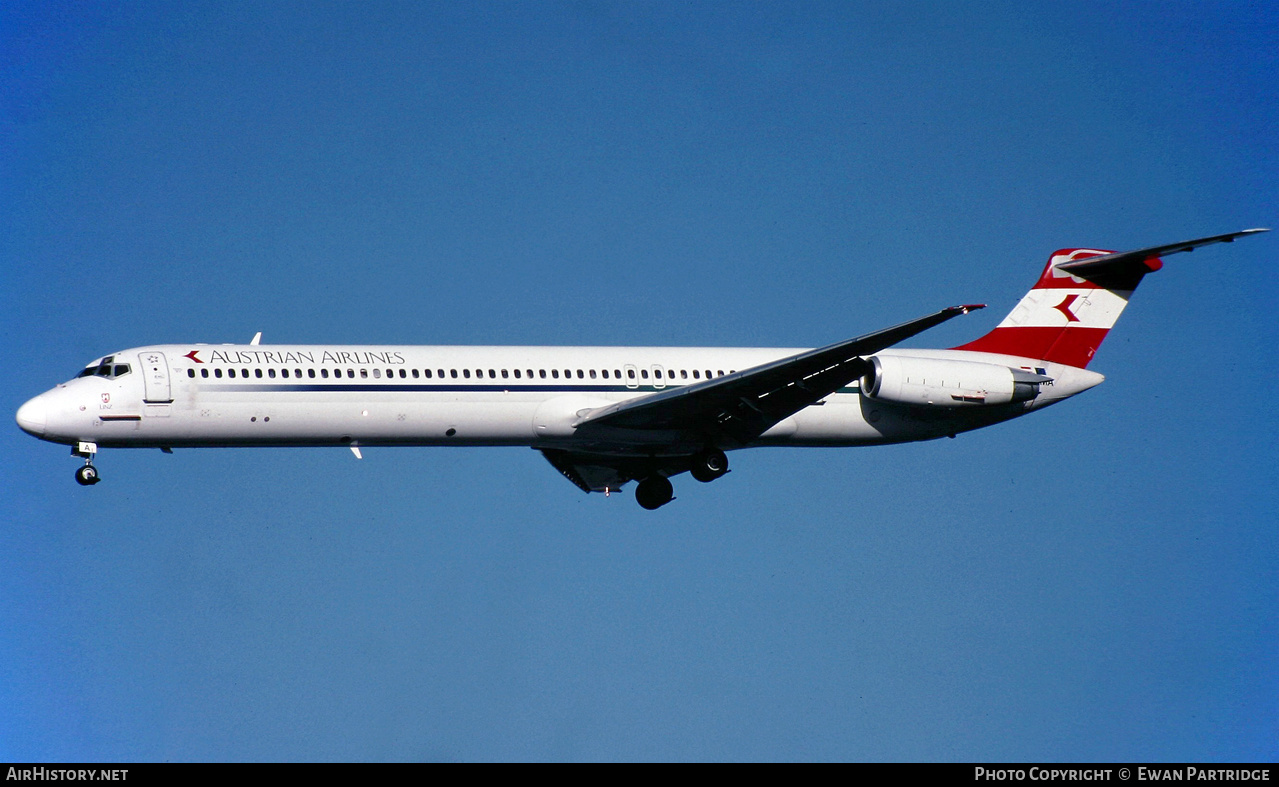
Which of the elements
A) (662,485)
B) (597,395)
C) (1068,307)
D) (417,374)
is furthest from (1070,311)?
(417,374)

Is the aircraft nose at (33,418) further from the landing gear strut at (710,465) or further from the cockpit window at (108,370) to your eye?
the landing gear strut at (710,465)

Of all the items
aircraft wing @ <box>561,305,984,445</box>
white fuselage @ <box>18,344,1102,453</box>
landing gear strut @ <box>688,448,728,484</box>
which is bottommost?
landing gear strut @ <box>688,448,728,484</box>

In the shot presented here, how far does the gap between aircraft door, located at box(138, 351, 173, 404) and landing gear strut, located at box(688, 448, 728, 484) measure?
1064 cm

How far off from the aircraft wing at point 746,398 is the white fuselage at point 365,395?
697 millimetres

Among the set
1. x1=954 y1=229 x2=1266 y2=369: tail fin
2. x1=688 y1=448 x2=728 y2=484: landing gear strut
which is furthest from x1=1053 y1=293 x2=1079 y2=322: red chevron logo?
x1=688 y1=448 x2=728 y2=484: landing gear strut

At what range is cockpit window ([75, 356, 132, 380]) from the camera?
2919cm

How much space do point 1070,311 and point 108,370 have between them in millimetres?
20582

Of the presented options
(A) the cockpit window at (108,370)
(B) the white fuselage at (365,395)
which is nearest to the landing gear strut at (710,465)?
(B) the white fuselage at (365,395)

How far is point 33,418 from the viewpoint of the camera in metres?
28.6

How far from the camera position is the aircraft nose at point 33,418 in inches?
1128

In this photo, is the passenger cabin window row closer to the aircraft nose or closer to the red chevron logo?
the aircraft nose
